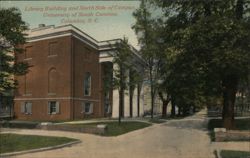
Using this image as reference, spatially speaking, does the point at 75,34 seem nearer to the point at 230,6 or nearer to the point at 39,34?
the point at 39,34

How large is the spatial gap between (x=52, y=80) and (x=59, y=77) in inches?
46.2

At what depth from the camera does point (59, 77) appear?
4631 cm

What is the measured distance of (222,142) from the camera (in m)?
18.8

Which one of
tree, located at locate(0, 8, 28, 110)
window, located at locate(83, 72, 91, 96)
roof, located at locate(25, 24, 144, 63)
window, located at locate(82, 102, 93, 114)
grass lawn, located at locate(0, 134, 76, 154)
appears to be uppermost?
roof, located at locate(25, 24, 144, 63)

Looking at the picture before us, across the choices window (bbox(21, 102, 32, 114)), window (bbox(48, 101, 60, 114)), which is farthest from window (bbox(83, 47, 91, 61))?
window (bbox(21, 102, 32, 114))

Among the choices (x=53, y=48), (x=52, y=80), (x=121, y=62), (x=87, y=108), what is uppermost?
(x=53, y=48)

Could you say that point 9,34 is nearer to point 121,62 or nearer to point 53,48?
point 121,62

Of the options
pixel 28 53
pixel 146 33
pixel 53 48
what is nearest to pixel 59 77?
pixel 53 48

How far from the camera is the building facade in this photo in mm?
45094

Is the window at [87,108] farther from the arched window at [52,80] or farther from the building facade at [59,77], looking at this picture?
the arched window at [52,80]

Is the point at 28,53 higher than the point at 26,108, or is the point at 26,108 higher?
the point at 28,53

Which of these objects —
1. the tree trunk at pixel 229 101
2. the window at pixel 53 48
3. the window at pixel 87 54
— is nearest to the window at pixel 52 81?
the window at pixel 53 48

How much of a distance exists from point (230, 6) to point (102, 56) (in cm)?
3172

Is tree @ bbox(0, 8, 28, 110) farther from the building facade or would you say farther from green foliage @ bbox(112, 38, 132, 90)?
the building facade
